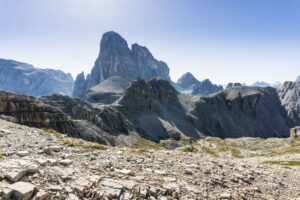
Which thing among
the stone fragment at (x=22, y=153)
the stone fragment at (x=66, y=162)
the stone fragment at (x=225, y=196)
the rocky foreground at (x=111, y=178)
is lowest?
the stone fragment at (x=225, y=196)

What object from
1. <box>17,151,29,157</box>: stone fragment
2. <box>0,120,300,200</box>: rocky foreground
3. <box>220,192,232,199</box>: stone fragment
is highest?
<box>17,151,29,157</box>: stone fragment

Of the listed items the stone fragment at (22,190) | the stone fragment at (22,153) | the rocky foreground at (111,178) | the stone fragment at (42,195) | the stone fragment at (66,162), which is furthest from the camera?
the stone fragment at (22,153)

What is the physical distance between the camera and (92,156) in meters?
25.3

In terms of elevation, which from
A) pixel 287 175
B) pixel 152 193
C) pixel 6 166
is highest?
pixel 6 166

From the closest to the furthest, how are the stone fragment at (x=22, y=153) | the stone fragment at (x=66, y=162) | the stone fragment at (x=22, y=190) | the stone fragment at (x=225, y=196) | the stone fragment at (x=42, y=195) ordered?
the stone fragment at (x=22, y=190) < the stone fragment at (x=42, y=195) < the stone fragment at (x=66, y=162) < the stone fragment at (x=22, y=153) < the stone fragment at (x=225, y=196)

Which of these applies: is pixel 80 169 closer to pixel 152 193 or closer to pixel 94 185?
pixel 94 185

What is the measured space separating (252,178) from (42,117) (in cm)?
7372

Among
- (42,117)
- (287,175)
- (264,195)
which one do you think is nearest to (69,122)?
(42,117)

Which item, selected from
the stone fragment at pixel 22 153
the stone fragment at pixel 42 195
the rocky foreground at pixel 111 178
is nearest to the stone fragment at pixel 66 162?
the rocky foreground at pixel 111 178

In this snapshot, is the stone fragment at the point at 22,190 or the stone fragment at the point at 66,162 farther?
the stone fragment at the point at 66,162

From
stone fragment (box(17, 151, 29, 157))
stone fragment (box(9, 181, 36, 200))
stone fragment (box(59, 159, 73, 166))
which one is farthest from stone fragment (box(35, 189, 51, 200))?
stone fragment (box(17, 151, 29, 157))

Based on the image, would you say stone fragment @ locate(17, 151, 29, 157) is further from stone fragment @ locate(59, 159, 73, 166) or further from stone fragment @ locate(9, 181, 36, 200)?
stone fragment @ locate(9, 181, 36, 200)

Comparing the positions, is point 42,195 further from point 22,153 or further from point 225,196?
point 225,196

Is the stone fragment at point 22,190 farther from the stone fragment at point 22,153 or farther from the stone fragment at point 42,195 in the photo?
the stone fragment at point 22,153
